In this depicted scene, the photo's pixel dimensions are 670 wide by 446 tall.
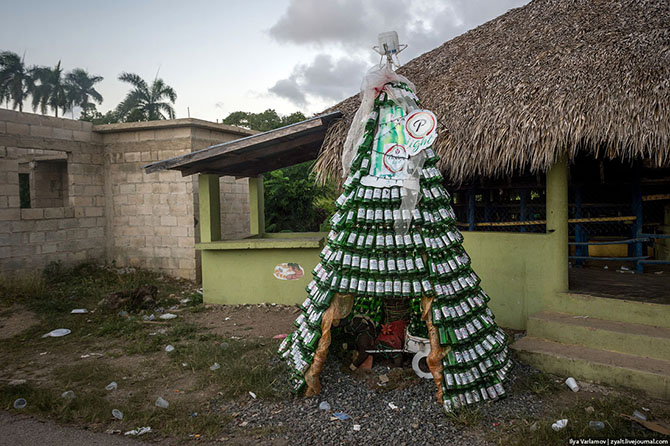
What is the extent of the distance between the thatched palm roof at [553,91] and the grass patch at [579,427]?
2.47 m

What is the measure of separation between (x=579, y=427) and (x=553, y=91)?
3.48 metres

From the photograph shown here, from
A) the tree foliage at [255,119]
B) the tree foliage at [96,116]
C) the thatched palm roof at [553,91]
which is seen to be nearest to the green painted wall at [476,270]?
the thatched palm roof at [553,91]

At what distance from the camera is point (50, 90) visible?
34.5 meters

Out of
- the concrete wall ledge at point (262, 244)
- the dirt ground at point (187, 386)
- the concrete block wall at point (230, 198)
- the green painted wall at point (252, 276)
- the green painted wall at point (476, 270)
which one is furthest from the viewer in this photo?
the concrete block wall at point (230, 198)

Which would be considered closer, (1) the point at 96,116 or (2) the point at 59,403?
(2) the point at 59,403

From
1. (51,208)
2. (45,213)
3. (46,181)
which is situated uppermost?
(46,181)

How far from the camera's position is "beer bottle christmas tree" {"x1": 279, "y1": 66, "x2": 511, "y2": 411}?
3592 millimetres

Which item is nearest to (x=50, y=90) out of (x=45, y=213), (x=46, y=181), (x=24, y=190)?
(x=24, y=190)

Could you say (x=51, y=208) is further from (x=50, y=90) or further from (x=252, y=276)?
(x=50, y=90)

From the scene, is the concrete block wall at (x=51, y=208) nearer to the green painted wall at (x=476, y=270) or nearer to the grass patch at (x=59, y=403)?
the green painted wall at (x=476, y=270)

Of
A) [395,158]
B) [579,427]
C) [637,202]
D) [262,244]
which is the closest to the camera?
[579,427]

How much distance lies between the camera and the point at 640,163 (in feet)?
21.5

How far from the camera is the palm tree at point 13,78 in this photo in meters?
31.5

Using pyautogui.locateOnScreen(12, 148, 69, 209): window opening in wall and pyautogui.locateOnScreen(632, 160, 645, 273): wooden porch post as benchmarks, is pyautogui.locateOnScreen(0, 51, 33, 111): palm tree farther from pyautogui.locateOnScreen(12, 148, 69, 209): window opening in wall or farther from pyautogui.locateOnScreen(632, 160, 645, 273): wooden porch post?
pyautogui.locateOnScreen(632, 160, 645, 273): wooden porch post
